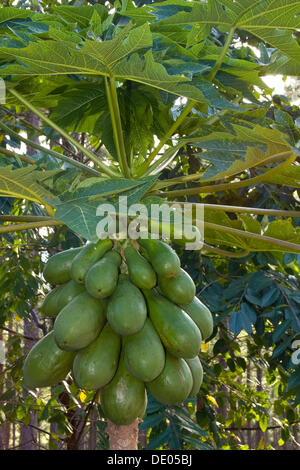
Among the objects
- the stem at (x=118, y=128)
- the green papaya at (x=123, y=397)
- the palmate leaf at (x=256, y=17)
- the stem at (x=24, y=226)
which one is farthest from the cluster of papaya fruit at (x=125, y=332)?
the palmate leaf at (x=256, y=17)

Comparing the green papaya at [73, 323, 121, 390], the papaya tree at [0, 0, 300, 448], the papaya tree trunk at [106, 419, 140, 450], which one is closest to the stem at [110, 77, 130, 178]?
the papaya tree at [0, 0, 300, 448]

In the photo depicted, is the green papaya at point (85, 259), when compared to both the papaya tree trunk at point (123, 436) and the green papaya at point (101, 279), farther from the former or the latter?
the papaya tree trunk at point (123, 436)

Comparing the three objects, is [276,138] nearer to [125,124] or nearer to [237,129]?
[237,129]

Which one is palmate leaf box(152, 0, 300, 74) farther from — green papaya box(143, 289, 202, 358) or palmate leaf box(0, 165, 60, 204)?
green papaya box(143, 289, 202, 358)

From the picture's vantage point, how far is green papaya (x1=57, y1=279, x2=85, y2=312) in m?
1.18

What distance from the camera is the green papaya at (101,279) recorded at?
107 cm

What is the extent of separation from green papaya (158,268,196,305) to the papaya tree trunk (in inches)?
12.4

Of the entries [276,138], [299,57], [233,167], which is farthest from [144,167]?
[299,57]

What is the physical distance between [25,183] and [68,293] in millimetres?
305

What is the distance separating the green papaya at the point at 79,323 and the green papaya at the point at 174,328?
0.45 ft

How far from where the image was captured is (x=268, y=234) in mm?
1442

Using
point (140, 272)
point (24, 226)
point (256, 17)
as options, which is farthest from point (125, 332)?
point (256, 17)

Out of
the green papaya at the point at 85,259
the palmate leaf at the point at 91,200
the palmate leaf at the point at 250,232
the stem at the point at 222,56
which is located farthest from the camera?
the palmate leaf at the point at 250,232
